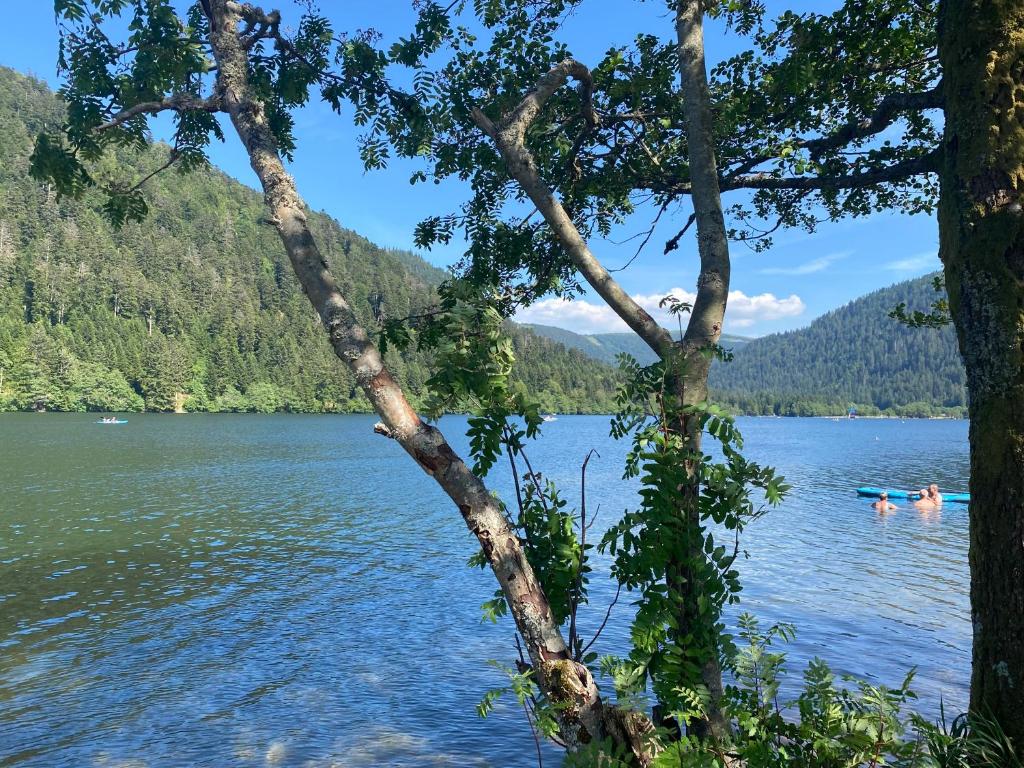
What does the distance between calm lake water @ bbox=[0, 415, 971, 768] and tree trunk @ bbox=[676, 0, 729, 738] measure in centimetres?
750

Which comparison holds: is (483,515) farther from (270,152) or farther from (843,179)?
(843,179)

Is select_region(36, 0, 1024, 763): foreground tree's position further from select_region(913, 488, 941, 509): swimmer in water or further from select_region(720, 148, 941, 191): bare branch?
select_region(913, 488, 941, 509): swimmer in water

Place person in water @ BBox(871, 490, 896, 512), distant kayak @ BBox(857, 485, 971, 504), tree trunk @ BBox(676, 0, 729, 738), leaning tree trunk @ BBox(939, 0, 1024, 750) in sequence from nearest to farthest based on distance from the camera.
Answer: leaning tree trunk @ BBox(939, 0, 1024, 750), tree trunk @ BBox(676, 0, 729, 738), person in water @ BBox(871, 490, 896, 512), distant kayak @ BBox(857, 485, 971, 504)

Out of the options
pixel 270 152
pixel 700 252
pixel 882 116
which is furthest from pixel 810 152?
pixel 270 152

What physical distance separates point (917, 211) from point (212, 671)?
15640 millimetres

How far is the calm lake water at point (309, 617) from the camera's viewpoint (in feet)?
37.7

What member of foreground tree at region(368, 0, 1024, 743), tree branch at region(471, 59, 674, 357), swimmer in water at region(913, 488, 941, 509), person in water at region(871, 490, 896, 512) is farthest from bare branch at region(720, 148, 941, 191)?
swimmer in water at region(913, 488, 941, 509)

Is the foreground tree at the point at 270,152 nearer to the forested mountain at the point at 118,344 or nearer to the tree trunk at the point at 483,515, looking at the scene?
the tree trunk at the point at 483,515

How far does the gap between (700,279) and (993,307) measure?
6.12 feet

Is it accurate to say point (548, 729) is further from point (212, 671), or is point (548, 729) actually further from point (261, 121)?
point (212, 671)

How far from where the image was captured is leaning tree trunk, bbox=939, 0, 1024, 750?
429 cm

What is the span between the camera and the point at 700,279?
5.05 metres

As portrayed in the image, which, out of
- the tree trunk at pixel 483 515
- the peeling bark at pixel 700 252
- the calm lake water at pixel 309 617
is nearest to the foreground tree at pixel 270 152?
the tree trunk at pixel 483 515

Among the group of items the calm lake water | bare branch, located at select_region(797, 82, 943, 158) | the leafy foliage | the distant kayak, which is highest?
bare branch, located at select_region(797, 82, 943, 158)
